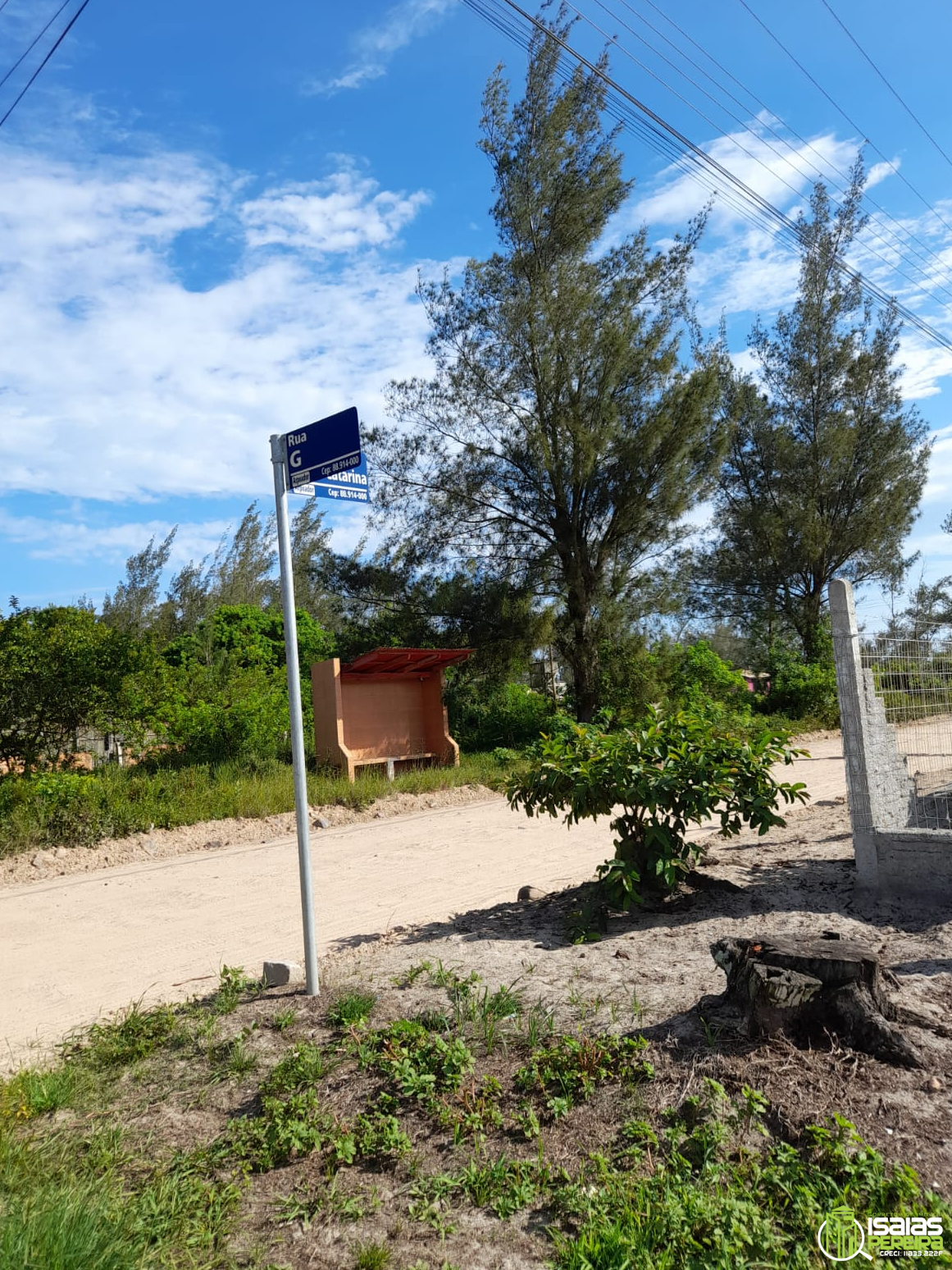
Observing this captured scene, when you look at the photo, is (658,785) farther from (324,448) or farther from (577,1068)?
(324,448)

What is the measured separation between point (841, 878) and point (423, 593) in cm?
1374

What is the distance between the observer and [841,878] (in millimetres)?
6629

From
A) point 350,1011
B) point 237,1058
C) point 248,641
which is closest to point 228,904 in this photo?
point 350,1011

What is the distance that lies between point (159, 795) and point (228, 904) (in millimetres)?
4966

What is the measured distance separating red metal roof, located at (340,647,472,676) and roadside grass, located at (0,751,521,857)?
1888 mm

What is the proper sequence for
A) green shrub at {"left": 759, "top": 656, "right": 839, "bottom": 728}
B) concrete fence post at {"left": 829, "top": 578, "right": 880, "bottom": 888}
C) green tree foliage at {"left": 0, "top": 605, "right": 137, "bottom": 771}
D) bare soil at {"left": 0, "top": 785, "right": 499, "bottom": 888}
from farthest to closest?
1. green shrub at {"left": 759, "top": 656, "right": 839, "bottom": 728}
2. green tree foliage at {"left": 0, "top": 605, "right": 137, "bottom": 771}
3. bare soil at {"left": 0, "top": 785, "right": 499, "bottom": 888}
4. concrete fence post at {"left": 829, "top": 578, "right": 880, "bottom": 888}

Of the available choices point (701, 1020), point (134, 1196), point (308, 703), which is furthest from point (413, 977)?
point (308, 703)

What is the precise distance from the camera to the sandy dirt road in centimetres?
574

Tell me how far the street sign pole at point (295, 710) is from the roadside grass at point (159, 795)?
3.89 m

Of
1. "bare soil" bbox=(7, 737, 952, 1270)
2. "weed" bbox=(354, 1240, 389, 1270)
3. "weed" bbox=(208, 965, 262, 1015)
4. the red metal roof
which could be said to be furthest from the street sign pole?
the red metal roof

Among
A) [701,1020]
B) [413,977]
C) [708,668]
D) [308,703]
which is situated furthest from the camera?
[708,668]

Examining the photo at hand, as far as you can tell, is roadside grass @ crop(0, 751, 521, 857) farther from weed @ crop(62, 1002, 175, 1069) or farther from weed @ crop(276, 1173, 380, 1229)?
weed @ crop(276, 1173, 380, 1229)

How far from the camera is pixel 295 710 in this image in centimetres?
488

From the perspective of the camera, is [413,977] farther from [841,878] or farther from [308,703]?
[308,703]
